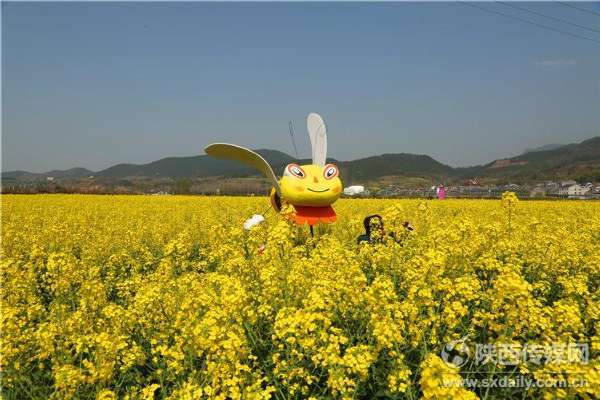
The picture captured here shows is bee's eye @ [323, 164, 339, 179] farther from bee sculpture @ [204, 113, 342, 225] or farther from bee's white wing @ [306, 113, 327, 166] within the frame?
bee's white wing @ [306, 113, 327, 166]

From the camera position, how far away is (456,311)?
124 inches

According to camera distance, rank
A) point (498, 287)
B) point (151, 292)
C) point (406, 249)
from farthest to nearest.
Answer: point (406, 249)
point (151, 292)
point (498, 287)

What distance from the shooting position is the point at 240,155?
27.1ft

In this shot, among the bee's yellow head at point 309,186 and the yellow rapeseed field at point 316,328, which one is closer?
the yellow rapeseed field at point 316,328

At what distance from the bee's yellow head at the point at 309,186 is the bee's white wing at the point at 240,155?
53cm

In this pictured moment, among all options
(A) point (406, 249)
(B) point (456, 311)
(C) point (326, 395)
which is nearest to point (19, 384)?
(C) point (326, 395)

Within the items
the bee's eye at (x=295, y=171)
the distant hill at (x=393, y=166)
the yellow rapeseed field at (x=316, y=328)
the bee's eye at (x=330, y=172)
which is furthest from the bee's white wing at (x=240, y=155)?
the distant hill at (x=393, y=166)

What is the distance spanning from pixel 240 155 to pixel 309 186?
178 cm

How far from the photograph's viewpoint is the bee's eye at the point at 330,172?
8305 millimetres

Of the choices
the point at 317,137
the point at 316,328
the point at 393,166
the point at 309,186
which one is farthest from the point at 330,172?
the point at 393,166

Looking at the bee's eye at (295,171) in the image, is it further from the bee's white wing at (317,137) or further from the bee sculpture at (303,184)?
the bee's white wing at (317,137)

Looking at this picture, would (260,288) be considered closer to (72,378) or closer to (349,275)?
(349,275)

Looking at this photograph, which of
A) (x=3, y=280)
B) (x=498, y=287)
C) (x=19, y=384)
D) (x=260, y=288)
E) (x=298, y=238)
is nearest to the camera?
(x=498, y=287)

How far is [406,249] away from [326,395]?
2.88 m
